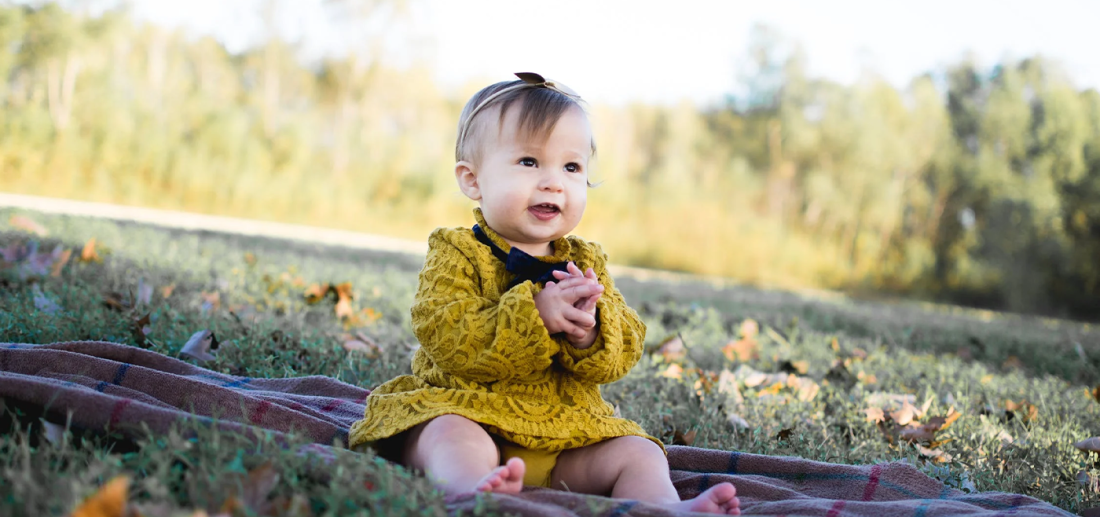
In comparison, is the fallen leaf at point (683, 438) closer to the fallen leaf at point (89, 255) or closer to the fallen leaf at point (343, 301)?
the fallen leaf at point (343, 301)

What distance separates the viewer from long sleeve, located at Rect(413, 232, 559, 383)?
1770 mm

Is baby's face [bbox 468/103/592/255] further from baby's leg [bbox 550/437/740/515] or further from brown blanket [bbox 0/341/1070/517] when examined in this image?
brown blanket [bbox 0/341/1070/517]

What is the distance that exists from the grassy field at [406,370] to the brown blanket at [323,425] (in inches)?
2.9

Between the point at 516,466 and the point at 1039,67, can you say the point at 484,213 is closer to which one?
the point at 516,466

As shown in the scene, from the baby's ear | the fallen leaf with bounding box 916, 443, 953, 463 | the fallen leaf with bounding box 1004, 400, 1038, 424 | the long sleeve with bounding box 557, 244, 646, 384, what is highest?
the baby's ear

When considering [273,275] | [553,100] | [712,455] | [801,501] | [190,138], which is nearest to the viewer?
[801,501]

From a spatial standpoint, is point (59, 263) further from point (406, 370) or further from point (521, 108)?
point (521, 108)

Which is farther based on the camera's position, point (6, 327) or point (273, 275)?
point (273, 275)

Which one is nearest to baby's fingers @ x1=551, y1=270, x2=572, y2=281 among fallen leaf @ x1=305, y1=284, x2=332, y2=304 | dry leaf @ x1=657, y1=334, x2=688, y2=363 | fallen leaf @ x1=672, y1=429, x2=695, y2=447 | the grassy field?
the grassy field

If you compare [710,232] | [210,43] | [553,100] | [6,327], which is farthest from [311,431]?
[210,43]

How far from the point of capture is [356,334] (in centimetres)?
340

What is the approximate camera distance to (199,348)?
107 inches

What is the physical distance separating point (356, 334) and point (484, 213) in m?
1.58

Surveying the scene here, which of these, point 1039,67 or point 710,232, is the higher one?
point 1039,67
